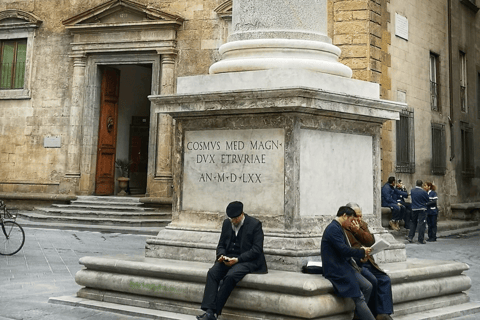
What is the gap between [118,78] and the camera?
20562 mm

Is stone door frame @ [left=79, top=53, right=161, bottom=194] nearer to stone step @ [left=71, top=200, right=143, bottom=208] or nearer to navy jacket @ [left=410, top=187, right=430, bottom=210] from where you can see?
stone step @ [left=71, top=200, right=143, bottom=208]

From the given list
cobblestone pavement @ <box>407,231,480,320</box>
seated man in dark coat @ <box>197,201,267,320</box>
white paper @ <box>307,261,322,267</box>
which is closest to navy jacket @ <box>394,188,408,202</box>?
cobblestone pavement @ <box>407,231,480,320</box>

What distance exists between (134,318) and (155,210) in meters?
12.1

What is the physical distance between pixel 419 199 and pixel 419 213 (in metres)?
0.37

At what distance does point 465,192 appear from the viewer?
2211cm

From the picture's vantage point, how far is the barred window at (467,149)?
71.8ft

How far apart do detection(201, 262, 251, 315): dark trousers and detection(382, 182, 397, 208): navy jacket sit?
10.6 metres

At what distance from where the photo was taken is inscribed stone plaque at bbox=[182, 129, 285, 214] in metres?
6.26

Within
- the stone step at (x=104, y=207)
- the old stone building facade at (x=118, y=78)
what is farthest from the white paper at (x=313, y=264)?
the stone step at (x=104, y=207)

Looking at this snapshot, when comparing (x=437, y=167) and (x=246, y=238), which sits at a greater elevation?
(x=437, y=167)

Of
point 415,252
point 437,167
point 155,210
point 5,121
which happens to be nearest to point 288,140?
point 415,252

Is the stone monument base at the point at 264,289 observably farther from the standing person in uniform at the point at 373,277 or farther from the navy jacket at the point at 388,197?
the navy jacket at the point at 388,197

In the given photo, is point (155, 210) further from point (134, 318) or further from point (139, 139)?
point (134, 318)

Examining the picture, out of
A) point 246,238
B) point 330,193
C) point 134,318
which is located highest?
point 330,193
